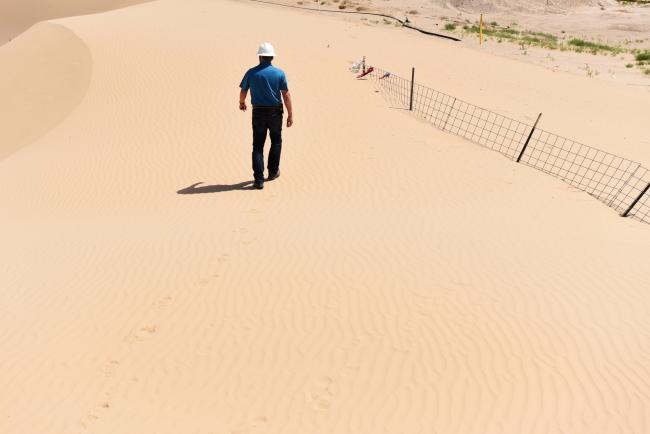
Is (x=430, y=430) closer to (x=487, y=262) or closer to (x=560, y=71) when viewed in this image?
(x=487, y=262)

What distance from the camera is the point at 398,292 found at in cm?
521

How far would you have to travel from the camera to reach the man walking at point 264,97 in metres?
7.20

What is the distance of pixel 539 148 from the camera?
36.8ft

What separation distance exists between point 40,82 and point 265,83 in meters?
9.86

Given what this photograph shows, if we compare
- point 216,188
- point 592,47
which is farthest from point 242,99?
point 592,47

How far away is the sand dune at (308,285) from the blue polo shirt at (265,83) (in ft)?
5.59

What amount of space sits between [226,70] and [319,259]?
939 cm

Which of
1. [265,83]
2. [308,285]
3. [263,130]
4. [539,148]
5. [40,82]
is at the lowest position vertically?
[40,82]

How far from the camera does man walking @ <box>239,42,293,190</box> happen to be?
23.6ft

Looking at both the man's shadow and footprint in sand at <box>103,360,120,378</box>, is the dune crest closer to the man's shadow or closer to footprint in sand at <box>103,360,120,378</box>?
the man's shadow

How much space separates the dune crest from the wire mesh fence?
882 cm

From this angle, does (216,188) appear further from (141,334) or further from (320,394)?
(320,394)

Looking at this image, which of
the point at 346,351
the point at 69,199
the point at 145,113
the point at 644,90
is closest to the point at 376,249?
the point at 346,351

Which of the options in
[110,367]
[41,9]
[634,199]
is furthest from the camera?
[41,9]
